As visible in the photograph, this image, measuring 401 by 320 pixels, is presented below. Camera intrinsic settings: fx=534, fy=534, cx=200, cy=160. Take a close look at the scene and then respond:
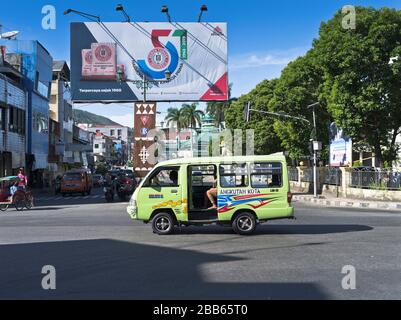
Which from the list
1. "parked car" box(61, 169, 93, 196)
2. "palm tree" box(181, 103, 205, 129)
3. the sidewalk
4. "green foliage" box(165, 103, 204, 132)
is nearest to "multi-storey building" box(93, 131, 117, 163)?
"green foliage" box(165, 103, 204, 132)

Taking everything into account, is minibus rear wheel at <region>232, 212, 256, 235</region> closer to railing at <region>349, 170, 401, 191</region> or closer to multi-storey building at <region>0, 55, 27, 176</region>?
railing at <region>349, 170, 401, 191</region>

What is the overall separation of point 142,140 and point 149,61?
27.4ft

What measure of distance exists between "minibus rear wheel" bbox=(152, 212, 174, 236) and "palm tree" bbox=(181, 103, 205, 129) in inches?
3004

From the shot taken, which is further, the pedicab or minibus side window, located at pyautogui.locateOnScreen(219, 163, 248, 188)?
the pedicab

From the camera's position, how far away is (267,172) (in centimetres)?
1373

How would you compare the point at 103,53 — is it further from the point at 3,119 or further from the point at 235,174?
the point at 235,174

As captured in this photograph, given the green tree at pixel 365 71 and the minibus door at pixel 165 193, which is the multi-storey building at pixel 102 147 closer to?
the green tree at pixel 365 71

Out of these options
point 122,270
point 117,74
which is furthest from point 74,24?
point 122,270

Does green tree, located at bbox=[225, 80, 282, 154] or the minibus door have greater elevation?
green tree, located at bbox=[225, 80, 282, 154]

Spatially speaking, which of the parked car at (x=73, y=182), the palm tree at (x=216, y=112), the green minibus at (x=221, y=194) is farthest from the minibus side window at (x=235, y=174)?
the palm tree at (x=216, y=112)

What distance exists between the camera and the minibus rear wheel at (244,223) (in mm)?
13516

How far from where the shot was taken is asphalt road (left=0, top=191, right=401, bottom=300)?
7.36m
